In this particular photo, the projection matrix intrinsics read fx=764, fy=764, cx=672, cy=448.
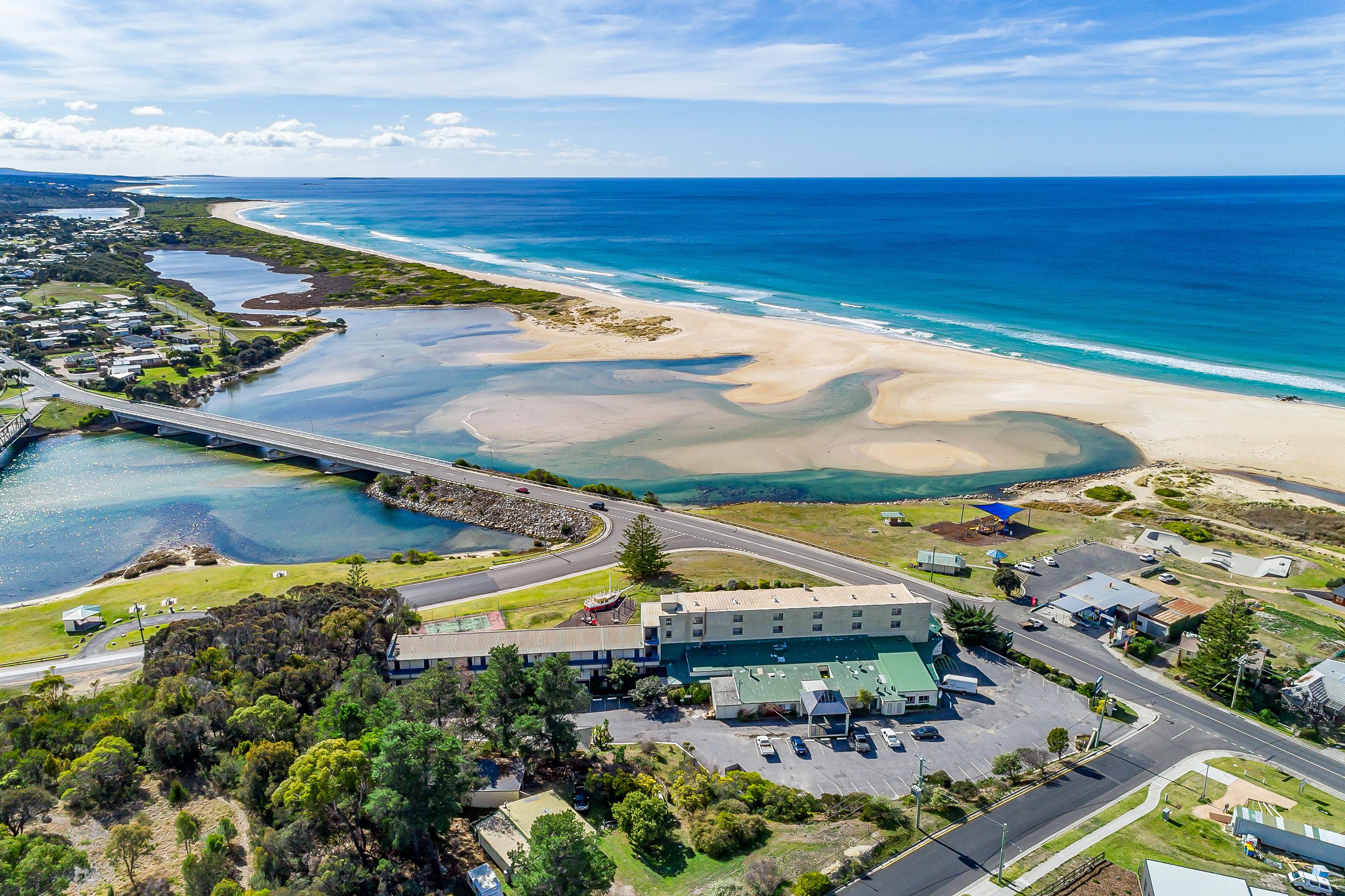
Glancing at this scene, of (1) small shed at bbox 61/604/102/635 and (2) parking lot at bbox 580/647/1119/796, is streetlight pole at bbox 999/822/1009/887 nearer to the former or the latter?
(2) parking lot at bbox 580/647/1119/796

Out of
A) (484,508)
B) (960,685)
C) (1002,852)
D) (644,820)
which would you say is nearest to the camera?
(1002,852)

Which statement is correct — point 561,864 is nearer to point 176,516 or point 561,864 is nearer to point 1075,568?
point 1075,568

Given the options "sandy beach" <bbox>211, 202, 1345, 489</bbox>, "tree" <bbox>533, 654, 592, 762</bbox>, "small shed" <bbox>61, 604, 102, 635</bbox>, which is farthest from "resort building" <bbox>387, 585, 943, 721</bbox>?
"sandy beach" <bbox>211, 202, 1345, 489</bbox>

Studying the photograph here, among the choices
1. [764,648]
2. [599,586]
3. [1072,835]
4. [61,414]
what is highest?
[764,648]

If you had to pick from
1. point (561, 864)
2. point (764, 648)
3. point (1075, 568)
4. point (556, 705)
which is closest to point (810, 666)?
point (764, 648)

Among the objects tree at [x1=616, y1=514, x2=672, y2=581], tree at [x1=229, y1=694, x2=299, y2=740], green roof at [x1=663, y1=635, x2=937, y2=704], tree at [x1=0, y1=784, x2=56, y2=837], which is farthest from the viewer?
tree at [x1=616, y1=514, x2=672, y2=581]

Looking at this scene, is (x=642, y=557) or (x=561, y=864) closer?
(x=561, y=864)

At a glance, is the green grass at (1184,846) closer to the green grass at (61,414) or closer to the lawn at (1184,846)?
the lawn at (1184,846)
